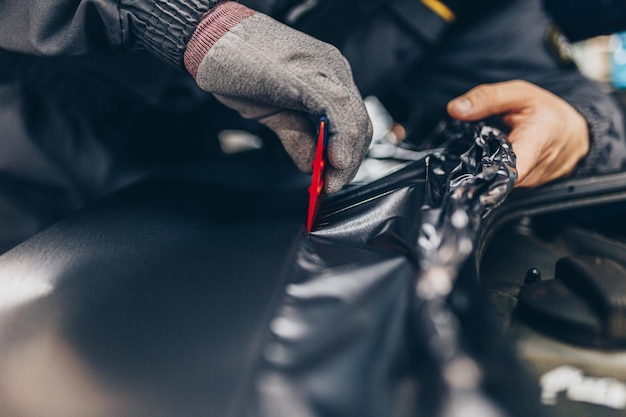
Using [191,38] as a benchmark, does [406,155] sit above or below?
below

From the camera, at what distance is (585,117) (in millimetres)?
794

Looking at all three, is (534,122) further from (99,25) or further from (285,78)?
(99,25)

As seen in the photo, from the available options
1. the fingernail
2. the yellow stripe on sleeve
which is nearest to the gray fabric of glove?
the fingernail

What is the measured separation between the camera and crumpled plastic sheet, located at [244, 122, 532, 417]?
34cm

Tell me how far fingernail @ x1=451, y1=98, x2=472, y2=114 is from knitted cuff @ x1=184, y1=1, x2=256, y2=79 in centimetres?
31

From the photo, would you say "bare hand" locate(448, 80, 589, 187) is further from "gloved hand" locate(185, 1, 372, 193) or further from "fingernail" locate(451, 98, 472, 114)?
"gloved hand" locate(185, 1, 372, 193)

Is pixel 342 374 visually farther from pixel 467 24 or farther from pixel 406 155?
pixel 467 24

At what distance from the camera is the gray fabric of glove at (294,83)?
498 millimetres

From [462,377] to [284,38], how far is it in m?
0.39

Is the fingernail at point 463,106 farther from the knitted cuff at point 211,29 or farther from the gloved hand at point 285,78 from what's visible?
the knitted cuff at point 211,29

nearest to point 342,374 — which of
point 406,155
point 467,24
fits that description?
point 406,155

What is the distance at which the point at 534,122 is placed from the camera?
2.25 ft

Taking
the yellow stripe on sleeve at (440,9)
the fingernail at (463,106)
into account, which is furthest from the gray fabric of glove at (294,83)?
the yellow stripe on sleeve at (440,9)

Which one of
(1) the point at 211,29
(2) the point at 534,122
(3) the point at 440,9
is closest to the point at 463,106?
(2) the point at 534,122
